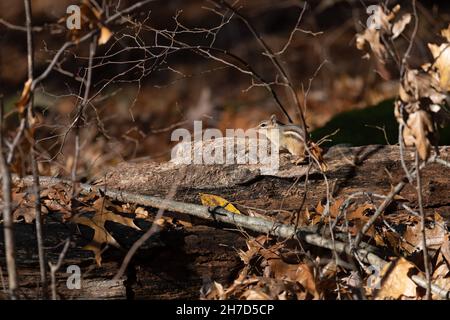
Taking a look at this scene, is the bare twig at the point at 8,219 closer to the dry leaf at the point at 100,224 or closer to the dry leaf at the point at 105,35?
the dry leaf at the point at 100,224

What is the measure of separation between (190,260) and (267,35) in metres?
9.78

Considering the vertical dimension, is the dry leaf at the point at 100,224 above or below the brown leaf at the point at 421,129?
below

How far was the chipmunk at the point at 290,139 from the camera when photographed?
521 cm

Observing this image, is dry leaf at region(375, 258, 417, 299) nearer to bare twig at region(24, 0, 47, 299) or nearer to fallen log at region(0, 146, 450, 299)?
fallen log at region(0, 146, 450, 299)

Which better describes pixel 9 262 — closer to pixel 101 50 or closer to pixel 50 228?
pixel 50 228

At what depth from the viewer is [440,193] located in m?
4.70

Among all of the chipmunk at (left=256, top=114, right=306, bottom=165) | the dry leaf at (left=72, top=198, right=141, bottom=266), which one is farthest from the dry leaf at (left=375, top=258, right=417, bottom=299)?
the dry leaf at (left=72, top=198, right=141, bottom=266)

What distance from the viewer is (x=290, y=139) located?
5.46m

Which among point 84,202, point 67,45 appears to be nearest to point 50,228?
point 84,202

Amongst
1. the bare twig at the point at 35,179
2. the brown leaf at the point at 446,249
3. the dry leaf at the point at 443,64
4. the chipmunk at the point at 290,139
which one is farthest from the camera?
the chipmunk at the point at 290,139

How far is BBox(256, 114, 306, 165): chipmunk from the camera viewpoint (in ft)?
17.1

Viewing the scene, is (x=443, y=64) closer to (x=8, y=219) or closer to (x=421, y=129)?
(x=421, y=129)

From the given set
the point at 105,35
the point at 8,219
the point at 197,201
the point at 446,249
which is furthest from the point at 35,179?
the point at 446,249

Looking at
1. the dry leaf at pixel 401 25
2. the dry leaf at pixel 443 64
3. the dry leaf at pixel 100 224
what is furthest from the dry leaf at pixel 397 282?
the dry leaf at pixel 100 224
